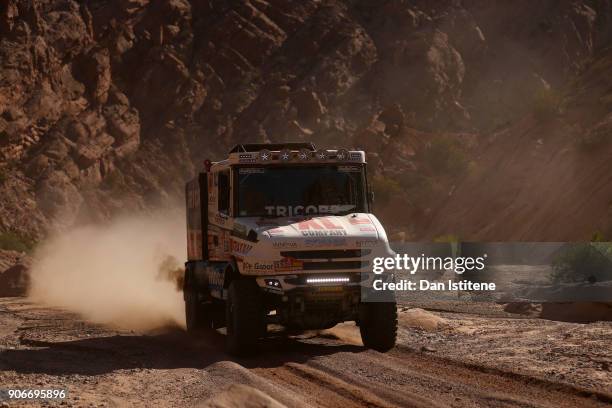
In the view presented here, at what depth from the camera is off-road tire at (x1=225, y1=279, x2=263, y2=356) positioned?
14289 millimetres

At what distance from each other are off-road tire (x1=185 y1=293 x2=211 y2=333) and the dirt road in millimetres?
443

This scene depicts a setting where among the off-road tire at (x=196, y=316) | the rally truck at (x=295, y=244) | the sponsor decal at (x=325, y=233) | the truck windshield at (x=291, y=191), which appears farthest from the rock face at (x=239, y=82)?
the sponsor decal at (x=325, y=233)

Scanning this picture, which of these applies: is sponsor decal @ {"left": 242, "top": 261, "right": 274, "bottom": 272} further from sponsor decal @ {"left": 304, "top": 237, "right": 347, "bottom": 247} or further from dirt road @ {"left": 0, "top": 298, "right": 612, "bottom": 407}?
dirt road @ {"left": 0, "top": 298, "right": 612, "bottom": 407}

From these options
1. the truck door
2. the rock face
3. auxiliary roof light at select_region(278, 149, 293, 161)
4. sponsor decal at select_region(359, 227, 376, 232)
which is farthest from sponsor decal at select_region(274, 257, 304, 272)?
the rock face

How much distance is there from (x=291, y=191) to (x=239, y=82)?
66813 mm

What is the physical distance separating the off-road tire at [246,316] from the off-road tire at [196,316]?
399cm

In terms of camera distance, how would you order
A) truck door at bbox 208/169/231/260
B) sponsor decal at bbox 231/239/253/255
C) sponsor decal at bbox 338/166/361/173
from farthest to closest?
1. truck door at bbox 208/169/231/260
2. sponsor decal at bbox 338/166/361/173
3. sponsor decal at bbox 231/239/253/255

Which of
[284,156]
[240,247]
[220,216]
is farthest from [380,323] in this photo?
[220,216]

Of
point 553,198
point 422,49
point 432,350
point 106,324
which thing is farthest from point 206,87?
point 432,350

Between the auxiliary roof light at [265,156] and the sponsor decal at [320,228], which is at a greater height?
the auxiliary roof light at [265,156]

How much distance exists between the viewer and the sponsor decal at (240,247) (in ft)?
47.4

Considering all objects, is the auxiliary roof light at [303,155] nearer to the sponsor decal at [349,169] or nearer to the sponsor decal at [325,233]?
the sponsor decal at [349,169]

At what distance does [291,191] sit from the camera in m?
15.3

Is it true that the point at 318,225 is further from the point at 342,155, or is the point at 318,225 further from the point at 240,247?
the point at 342,155
